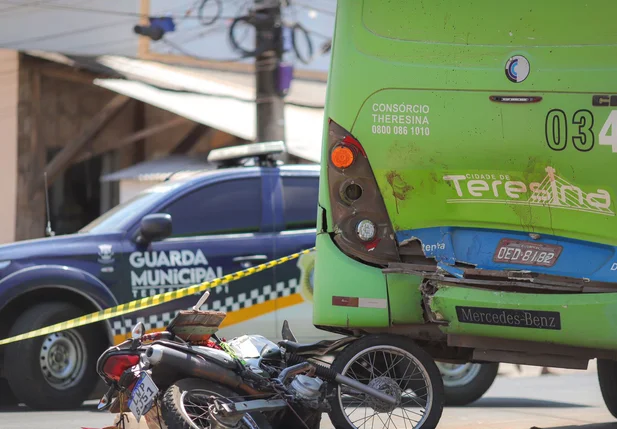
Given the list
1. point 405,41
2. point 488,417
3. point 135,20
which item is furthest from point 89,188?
point 405,41

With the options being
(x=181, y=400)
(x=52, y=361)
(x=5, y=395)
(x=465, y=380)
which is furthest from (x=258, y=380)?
(x=5, y=395)

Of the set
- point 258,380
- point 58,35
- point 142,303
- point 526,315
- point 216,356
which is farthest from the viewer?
point 58,35

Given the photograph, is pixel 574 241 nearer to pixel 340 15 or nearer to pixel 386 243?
pixel 386 243

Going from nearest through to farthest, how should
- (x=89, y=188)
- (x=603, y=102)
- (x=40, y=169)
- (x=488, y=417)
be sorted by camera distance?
1. (x=603, y=102)
2. (x=488, y=417)
3. (x=40, y=169)
4. (x=89, y=188)

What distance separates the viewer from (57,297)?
28.8ft

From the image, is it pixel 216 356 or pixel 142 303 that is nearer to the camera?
pixel 216 356

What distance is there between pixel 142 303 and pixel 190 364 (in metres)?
3.09

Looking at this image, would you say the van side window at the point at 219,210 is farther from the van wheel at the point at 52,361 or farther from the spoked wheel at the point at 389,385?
the spoked wheel at the point at 389,385

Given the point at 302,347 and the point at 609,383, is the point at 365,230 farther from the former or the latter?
the point at 609,383

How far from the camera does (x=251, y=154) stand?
372 inches

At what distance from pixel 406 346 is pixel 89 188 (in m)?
14.1

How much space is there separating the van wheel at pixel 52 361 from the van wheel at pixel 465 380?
2.79 meters

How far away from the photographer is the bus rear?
6250 mm

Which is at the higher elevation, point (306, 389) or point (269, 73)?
point (269, 73)
